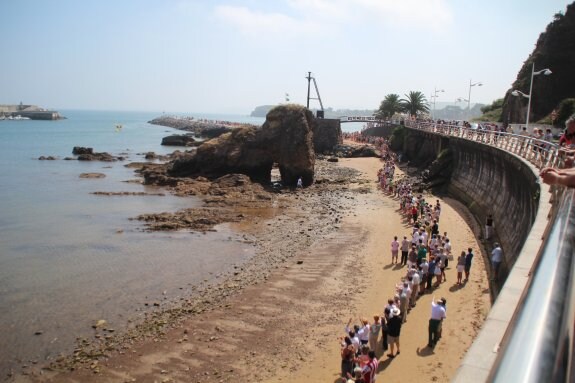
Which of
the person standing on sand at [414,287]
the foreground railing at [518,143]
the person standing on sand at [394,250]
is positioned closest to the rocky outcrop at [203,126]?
the foreground railing at [518,143]

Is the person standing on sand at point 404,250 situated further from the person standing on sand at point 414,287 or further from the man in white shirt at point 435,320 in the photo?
the man in white shirt at point 435,320

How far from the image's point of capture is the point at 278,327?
44.4ft

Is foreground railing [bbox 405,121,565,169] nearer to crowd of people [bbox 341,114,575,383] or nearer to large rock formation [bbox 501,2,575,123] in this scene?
crowd of people [bbox 341,114,575,383]

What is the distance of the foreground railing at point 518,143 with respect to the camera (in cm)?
1410

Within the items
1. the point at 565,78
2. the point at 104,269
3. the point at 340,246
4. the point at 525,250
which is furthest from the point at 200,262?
the point at 565,78

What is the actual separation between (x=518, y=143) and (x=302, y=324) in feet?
46.1

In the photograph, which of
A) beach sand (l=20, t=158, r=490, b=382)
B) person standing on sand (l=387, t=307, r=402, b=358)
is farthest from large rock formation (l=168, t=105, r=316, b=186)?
person standing on sand (l=387, t=307, r=402, b=358)

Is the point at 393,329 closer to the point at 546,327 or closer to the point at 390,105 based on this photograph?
the point at 546,327

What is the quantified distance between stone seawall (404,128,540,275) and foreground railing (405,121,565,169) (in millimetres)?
475

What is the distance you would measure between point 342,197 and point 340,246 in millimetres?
12415

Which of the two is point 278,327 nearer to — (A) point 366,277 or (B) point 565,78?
(A) point 366,277

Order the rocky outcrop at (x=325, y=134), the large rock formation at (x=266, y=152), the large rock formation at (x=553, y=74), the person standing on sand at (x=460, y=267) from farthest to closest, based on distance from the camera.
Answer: the rocky outcrop at (x=325, y=134) → the large rock formation at (x=553, y=74) → the large rock formation at (x=266, y=152) → the person standing on sand at (x=460, y=267)

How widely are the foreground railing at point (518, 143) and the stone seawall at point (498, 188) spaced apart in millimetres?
475

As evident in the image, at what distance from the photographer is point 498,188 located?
2159cm
